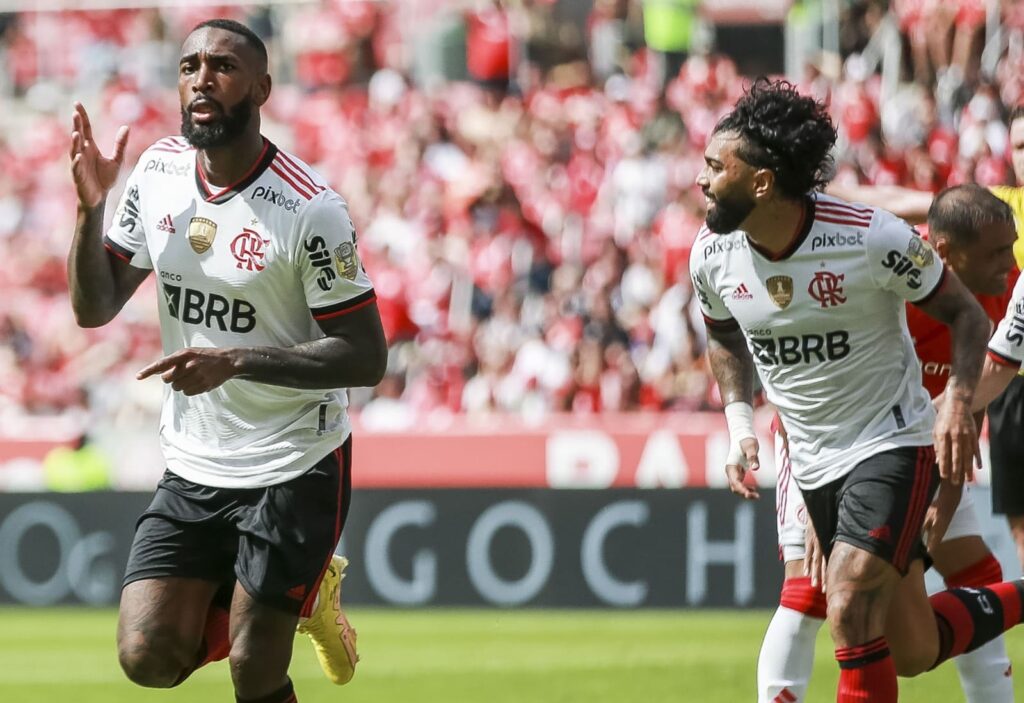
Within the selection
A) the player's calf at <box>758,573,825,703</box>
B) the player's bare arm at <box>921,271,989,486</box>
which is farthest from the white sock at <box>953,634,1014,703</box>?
the player's bare arm at <box>921,271,989,486</box>

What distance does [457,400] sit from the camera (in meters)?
14.6

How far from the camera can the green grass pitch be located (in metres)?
8.40

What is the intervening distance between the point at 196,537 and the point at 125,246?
39.1 inches

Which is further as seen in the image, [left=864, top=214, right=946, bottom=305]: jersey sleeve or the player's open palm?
the player's open palm

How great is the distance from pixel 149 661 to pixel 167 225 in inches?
54.2

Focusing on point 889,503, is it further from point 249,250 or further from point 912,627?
point 249,250

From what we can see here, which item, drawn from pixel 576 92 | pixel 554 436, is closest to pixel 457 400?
pixel 554 436

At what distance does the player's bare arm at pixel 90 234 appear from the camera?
5.40 metres

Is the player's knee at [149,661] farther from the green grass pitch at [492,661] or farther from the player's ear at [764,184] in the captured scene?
the green grass pitch at [492,661]

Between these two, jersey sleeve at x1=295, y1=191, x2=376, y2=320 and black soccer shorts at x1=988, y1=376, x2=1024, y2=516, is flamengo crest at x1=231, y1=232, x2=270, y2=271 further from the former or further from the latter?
black soccer shorts at x1=988, y1=376, x2=1024, y2=516

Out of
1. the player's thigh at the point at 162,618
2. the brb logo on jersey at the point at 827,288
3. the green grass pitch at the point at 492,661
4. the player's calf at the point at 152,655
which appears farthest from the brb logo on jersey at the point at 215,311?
the green grass pitch at the point at 492,661

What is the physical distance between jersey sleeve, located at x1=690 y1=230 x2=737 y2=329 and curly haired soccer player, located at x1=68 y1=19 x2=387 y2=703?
112cm

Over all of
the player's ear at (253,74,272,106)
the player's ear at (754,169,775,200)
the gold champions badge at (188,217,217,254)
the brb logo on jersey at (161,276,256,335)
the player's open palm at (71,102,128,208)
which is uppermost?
the player's ear at (253,74,272,106)

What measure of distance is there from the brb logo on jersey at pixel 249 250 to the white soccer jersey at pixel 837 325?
1506 mm
